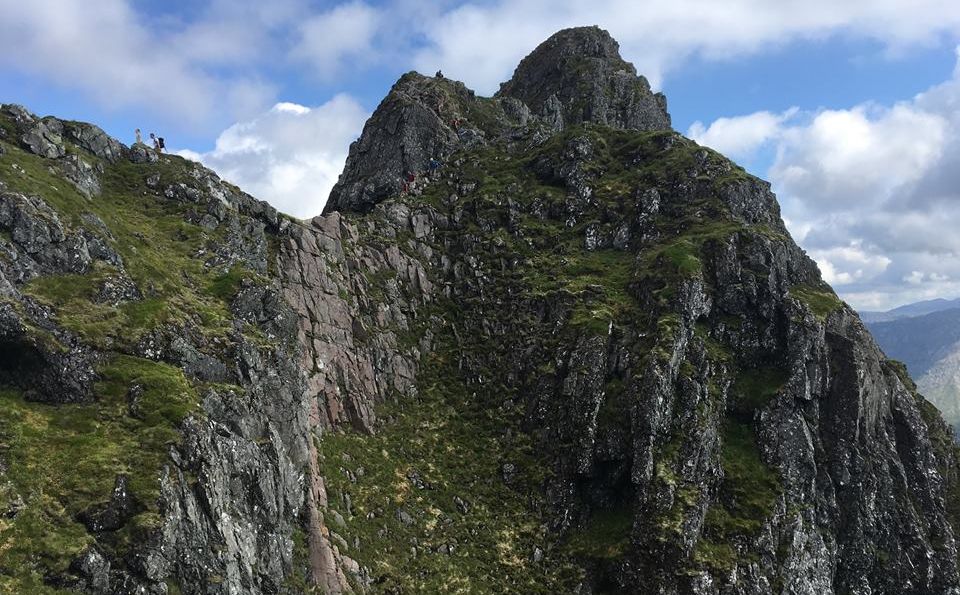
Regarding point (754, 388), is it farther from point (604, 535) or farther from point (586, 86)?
point (586, 86)

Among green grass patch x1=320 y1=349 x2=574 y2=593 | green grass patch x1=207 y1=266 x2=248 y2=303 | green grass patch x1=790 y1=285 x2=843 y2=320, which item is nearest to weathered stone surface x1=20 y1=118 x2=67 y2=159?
green grass patch x1=207 y1=266 x2=248 y2=303

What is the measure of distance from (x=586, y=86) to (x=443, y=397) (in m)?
102

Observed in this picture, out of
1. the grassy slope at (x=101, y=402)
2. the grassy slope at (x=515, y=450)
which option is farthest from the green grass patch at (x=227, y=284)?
the grassy slope at (x=515, y=450)

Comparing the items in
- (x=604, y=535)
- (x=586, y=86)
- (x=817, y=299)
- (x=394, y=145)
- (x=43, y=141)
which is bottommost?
(x=604, y=535)

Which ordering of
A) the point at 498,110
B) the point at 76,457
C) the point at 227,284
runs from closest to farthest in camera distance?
the point at 76,457 < the point at 227,284 < the point at 498,110

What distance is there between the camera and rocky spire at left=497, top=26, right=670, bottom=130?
135 metres

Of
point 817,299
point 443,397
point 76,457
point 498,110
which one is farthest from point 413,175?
point 76,457

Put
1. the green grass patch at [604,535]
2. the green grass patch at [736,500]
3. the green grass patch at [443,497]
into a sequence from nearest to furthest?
the green grass patch at [443,497], the green grass patch at [736,500], the green grass patch at [604,535]

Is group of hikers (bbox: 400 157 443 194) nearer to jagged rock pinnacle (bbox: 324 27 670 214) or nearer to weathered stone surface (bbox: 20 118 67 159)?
jagged rock pinnacle (bbox: 324 27 670 214)

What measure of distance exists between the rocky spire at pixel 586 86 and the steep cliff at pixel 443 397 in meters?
48.1

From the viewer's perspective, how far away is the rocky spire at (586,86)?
442ft

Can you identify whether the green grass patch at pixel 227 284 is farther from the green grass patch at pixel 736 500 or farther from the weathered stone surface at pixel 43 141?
the green grass patch at pixel 736 500

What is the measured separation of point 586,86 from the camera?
139m

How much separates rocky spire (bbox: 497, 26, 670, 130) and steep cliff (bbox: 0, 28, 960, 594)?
158 ft
